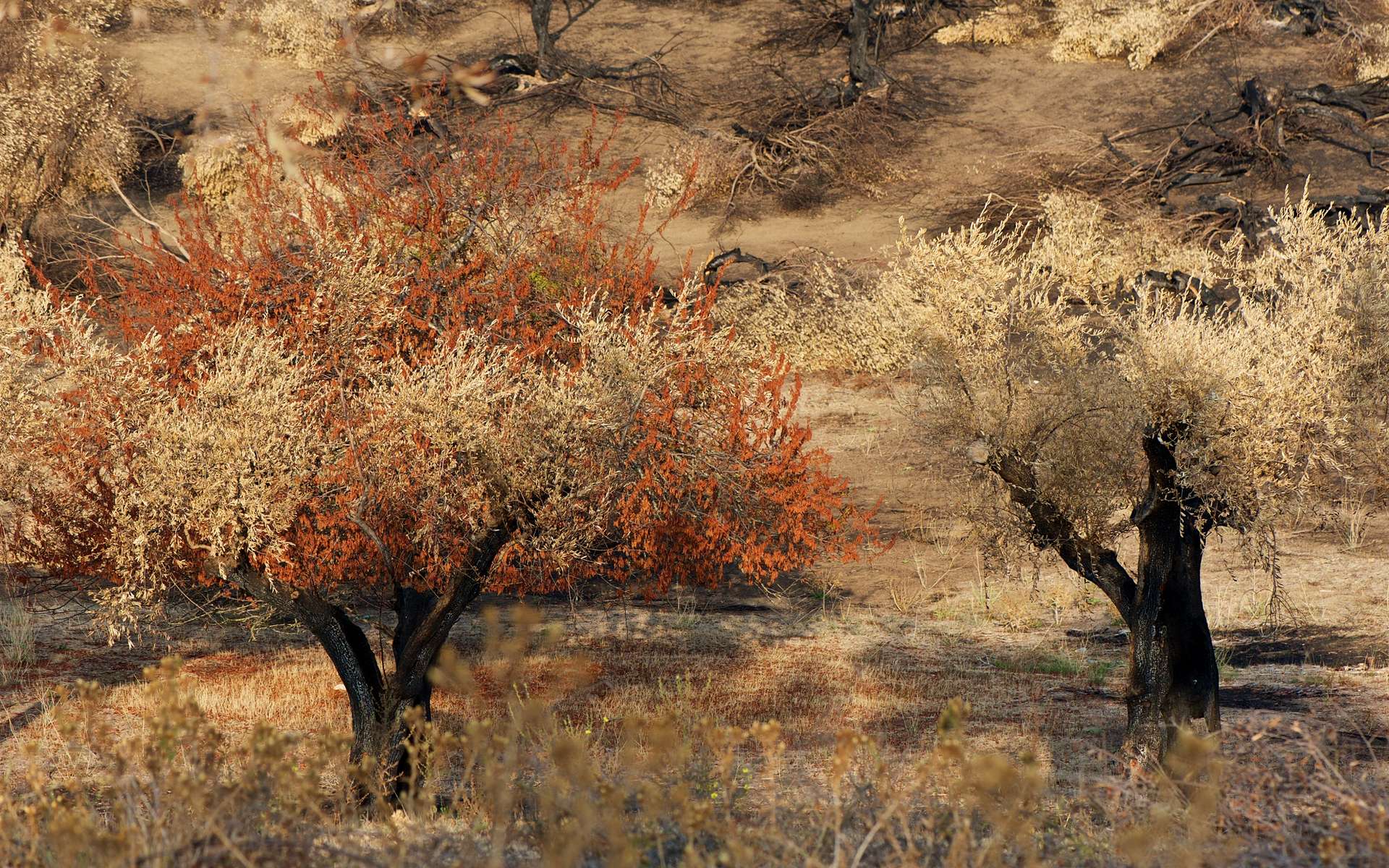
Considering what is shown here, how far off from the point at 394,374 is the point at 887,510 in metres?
12.6

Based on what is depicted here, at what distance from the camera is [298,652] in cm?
1634

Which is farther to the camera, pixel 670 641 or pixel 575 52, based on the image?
pixel 575 52

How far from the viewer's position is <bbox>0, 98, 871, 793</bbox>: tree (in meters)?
9.77

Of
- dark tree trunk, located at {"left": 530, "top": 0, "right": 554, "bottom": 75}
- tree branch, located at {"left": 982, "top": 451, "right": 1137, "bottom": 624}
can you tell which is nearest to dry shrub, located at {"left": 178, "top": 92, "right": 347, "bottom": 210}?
dark tree trunk, located at {"left": 530, "top": 0, "right": 554, "bottom": 75}

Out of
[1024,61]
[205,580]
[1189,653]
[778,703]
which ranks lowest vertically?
[778,703]

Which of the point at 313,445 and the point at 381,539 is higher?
the point at 313,445

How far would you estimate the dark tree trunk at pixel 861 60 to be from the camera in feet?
125

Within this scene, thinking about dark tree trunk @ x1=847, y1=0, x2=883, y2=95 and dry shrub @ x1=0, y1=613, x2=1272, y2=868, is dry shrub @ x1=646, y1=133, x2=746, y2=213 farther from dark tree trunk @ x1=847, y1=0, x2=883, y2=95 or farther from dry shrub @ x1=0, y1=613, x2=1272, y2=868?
dry shrub @ x1=0, y1=613, x2=1272, y2=868

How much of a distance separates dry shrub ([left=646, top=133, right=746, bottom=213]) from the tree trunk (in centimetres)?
2270

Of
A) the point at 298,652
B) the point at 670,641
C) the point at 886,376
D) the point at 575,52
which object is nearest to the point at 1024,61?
the point at 575,52

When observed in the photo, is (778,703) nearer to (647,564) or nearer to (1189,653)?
(647,564)

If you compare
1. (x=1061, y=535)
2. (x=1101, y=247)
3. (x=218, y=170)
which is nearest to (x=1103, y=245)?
(x=1101, y=247)

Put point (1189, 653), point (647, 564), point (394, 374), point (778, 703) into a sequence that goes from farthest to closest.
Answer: point (778, 703) < point (647, 564) < point (1189, 653) < point (394, 374)

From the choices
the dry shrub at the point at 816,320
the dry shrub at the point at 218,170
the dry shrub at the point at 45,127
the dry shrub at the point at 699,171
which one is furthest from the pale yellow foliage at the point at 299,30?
the dry shrub at the point at 816,320
